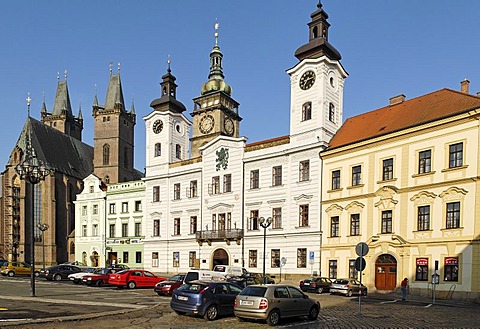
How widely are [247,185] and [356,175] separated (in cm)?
1123

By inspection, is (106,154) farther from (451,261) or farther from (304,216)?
(451,261)

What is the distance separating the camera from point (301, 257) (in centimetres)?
3588

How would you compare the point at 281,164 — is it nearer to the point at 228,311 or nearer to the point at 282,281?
the point at 282,281

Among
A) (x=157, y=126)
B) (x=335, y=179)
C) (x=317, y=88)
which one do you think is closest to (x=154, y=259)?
(x=157, y=126)

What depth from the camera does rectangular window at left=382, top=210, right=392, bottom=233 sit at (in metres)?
30.5

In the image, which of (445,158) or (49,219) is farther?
(49,219)

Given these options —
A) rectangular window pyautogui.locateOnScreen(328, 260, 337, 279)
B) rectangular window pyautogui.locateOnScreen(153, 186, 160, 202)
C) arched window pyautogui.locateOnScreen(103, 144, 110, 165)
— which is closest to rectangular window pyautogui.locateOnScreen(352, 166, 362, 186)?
rectangular window pyautogui.locateOnScreen(328, 260, 337, 279)

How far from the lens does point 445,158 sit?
27.6m

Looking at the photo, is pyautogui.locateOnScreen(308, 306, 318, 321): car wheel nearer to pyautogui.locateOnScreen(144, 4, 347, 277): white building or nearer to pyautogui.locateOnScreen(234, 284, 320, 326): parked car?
pyautogui.locateOnScreen(234, 284, 320, 326): parked car

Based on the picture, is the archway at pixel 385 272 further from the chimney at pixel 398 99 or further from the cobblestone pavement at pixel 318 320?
the chimney at pixel 398 99

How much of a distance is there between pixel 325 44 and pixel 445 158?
15.0m

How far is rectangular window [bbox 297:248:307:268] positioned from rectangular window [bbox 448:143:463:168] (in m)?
13.8

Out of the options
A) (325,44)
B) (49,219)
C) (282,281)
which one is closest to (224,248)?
(282,281)

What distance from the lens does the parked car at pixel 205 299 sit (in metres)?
15.0
